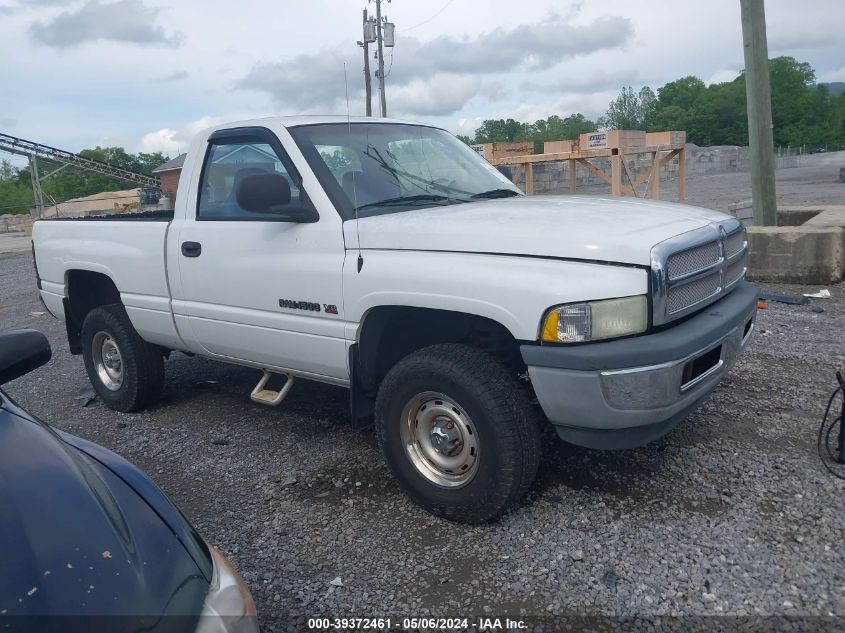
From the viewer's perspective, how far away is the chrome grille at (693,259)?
307cm

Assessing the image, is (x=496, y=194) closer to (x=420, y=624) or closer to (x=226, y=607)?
(x=420, y=624)

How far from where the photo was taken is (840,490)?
3.45 m

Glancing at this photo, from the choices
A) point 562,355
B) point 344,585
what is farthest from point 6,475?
point 562,355

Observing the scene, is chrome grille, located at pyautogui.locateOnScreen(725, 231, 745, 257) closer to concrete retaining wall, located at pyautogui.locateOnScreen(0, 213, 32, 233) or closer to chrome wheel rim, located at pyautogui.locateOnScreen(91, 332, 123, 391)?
chrome wheel rim, located at pyautogui.locateOnScreen(91, 332, 123, 391)

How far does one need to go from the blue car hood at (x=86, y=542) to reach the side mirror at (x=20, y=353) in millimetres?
335

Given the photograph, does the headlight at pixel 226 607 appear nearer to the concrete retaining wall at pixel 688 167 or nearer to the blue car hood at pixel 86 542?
the blue car hood at pixel 86 542

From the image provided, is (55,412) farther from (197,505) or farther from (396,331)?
(396,331)

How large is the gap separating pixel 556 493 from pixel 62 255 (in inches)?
165

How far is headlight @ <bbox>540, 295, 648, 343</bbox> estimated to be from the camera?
2.91 metres

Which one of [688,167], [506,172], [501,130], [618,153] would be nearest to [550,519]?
[506,172]

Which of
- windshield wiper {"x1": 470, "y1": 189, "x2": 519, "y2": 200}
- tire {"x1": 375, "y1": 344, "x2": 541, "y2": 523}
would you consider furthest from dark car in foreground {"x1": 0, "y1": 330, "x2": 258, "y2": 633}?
windshield wiper {"x1": 470, "y1": 189, "x2": 519, "y2": 200}

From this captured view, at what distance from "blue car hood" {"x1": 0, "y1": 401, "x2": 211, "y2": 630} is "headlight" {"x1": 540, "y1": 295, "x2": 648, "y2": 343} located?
162cm

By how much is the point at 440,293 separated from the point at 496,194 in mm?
1391

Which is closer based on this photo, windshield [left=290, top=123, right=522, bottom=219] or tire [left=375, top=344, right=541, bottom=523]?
tire [left=375, top=344, right=541, bottom=523]
